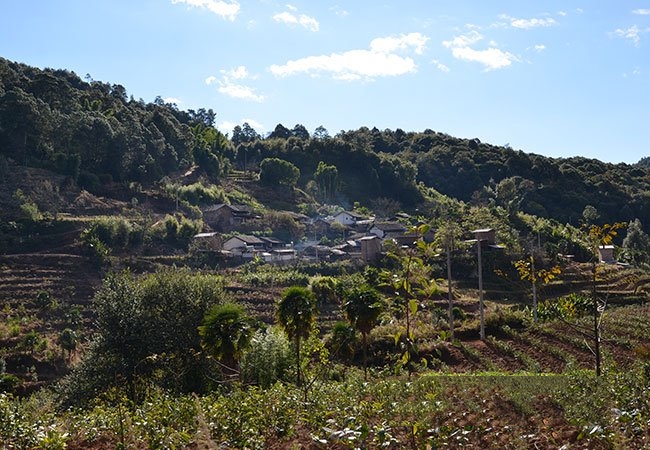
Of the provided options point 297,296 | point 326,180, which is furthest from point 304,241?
point 297,296

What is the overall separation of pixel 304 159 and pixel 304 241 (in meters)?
26.5

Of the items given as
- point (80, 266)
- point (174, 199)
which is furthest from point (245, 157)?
point (80, 266)

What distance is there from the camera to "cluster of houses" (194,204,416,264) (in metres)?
50.0

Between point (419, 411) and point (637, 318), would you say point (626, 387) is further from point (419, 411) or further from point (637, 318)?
point (637, 318)

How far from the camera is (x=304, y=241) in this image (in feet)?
197

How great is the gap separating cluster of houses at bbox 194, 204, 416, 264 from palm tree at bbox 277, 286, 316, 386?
26729 mm

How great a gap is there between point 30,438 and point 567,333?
25917mm

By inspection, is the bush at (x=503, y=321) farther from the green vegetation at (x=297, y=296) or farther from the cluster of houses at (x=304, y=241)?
the cluster of houses at (x=304, y=241)

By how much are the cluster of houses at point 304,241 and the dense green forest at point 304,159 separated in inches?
408

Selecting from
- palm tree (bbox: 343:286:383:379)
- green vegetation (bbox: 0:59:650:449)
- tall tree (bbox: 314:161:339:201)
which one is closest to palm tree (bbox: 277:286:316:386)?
green vegetation (bbox: 0:59:650:449)

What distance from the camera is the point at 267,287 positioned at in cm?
4078

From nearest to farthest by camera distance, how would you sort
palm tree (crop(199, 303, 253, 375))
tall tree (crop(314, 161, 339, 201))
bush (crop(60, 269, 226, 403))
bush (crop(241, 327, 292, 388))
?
1. palm tree (crop(199, 303, 253, 375))
2. bush (crop(241, 327, 292, 388))
3. bush (crop(60, 269, 226, 403))
4. tall tree (crop(314, 161, 339, 201))

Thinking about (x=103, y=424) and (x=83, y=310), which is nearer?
(x=103, y=424)

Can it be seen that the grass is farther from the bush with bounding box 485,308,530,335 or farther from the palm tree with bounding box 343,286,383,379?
the bush with bounding box 485,308,530,335
